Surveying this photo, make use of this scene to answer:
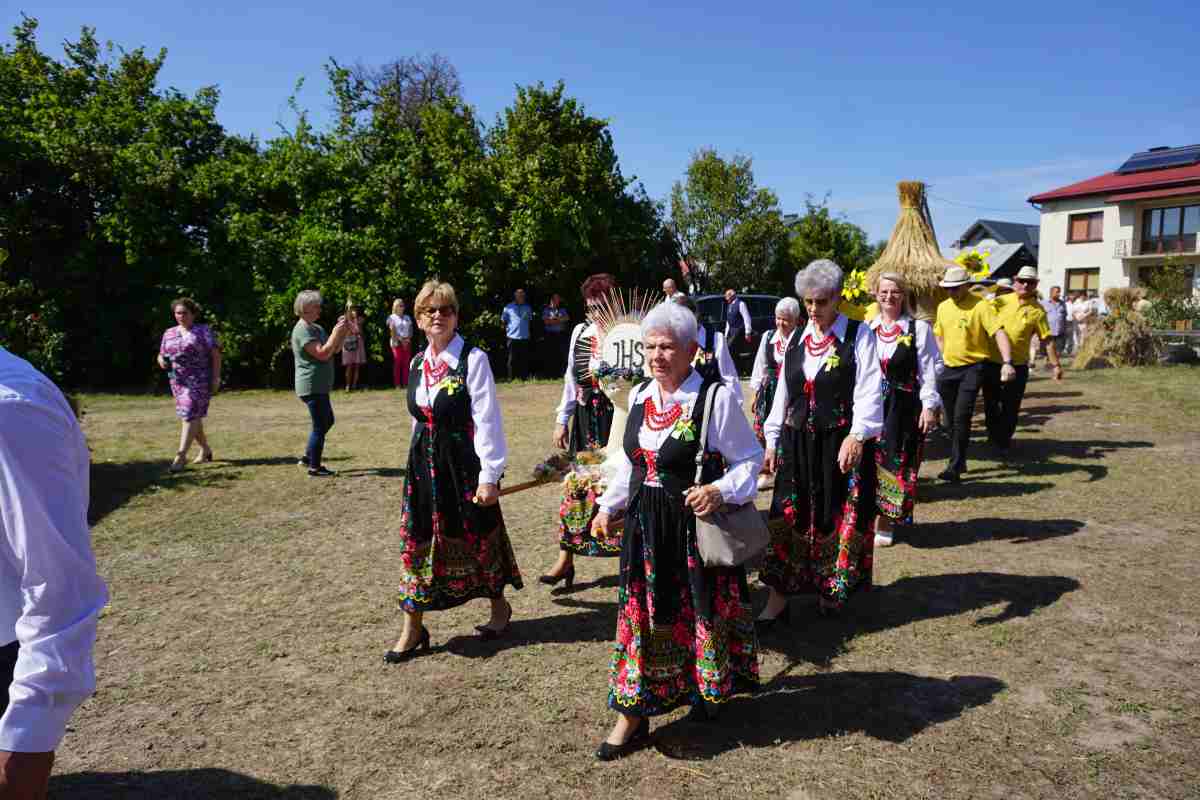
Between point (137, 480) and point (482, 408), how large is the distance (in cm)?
666

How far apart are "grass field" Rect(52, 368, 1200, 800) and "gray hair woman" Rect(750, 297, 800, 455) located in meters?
1.78

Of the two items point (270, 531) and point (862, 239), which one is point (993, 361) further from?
point (862, 239)

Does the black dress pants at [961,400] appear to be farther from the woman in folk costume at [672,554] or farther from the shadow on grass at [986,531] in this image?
the woman in folk costume at [672,554]

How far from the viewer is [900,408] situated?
6430 millimetres

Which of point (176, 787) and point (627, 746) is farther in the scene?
point (627, 746)

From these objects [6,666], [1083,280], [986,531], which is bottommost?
[986,531]

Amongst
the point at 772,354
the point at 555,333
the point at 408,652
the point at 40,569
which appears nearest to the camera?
the point at 40,569

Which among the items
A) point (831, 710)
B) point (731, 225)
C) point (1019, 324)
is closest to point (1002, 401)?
point (1019, 324)

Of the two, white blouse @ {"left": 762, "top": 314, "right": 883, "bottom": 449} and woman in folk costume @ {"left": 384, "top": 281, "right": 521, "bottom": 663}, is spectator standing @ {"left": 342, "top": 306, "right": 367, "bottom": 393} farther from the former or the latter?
white blouse @ {"left": 762, "top": 314, "right": 883, "bottom": 449}

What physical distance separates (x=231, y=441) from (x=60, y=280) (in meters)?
9.57

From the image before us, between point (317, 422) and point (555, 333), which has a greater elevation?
point (555, 333)

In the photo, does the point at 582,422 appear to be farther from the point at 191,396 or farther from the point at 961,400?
the point at 191,396

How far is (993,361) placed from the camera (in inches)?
341

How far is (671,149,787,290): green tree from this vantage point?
1204 inches
